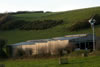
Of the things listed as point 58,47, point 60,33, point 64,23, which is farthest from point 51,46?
point 64,23

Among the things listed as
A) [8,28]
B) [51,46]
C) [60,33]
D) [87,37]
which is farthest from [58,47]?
[8,28]

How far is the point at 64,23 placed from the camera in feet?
285

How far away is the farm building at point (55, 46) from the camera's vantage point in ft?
156

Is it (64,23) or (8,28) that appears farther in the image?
(8,28)

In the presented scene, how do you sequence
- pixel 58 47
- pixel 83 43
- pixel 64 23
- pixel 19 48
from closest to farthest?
pixel 58 47 < pixel 83 43 < pixel 19 48 < pixel 64 23

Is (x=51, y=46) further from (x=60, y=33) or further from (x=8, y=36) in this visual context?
(x=8, y=36)

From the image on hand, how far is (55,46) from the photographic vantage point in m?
48.4

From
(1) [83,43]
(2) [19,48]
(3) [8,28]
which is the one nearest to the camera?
(1) [83,43]

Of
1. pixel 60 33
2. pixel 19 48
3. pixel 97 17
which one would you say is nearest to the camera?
pixel 19 48

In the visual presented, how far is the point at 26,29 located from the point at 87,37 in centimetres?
3951

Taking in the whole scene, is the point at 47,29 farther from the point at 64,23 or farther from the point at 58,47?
the point at 58,47

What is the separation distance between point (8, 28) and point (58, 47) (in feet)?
160

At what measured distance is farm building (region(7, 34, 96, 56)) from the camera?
47.6 m

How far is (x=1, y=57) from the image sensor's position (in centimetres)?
5306
